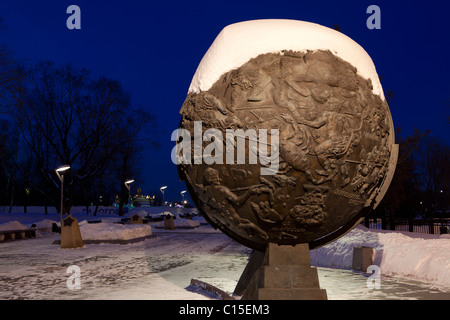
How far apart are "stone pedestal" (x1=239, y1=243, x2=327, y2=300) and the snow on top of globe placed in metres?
2.35

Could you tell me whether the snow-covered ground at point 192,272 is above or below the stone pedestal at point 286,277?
below

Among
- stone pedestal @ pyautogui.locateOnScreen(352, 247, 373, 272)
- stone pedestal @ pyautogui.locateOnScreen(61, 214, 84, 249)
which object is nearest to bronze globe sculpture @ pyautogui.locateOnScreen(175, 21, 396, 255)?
stone pedestal @ pyautogui.locateOnScreen(352, 247, 373, 272)

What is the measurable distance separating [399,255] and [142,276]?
5.81 meters

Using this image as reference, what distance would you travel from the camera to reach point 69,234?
16906 mm

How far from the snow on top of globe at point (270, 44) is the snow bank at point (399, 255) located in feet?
15.8

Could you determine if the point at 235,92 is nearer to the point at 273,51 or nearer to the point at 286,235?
the point at 273,51

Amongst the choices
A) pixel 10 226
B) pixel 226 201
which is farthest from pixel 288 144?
pixel 10 226

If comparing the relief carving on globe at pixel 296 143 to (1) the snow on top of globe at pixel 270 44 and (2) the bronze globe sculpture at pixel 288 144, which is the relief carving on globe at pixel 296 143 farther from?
(1) the snow on top of globe at pixel 270 44

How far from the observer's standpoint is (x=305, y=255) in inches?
232

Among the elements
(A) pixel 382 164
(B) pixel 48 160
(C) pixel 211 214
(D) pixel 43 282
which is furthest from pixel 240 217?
(B) pixel 48 160

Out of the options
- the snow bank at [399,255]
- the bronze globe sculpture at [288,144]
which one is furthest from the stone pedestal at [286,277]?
the snow bank at [399,255]

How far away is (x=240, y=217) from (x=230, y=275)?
462 centimetres

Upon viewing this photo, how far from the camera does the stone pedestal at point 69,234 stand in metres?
16.9

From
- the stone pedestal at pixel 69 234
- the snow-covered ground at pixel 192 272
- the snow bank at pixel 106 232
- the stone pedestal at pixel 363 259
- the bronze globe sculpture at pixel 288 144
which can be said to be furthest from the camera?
the snow bank at pixel 106 232
